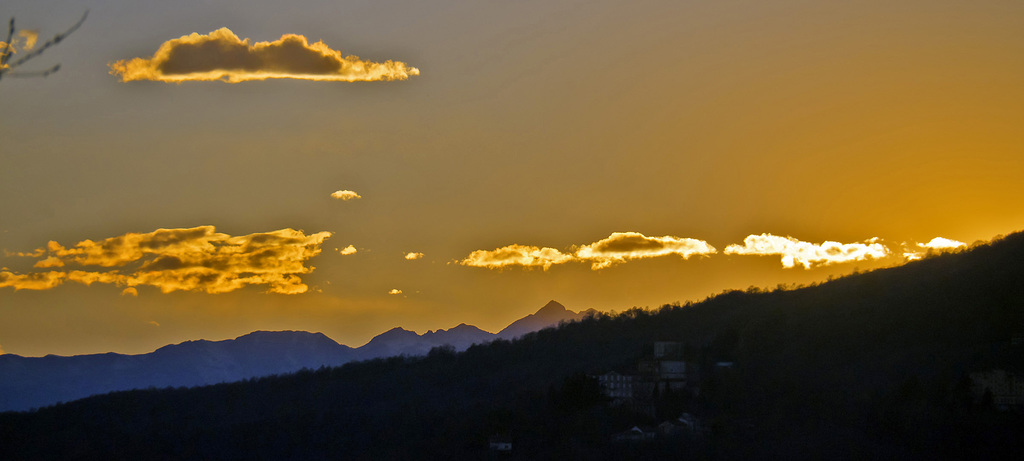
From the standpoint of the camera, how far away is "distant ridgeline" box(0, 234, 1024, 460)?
71.7 meters

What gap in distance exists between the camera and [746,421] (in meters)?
76.8

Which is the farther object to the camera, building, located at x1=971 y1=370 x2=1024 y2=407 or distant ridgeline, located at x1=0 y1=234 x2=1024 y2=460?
distant ridgeline, located at x1=0 y1=234 x2=1024 y2=460

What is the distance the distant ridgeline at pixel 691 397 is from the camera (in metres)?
71.7

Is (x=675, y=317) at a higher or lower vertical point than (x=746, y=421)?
higher

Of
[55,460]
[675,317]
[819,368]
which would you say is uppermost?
[675,317]

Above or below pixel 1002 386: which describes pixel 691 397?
above

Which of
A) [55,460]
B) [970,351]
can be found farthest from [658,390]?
[55,460]

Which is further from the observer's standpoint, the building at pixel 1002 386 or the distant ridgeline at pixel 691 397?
the distant ridgeline at pixel 691 397

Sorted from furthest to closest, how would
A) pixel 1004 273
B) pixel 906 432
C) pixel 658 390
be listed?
1. pixel 1004 273
2. pixel 658 390
3. pixel 906 432

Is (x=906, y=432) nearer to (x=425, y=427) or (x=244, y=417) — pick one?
(x=425, y=427)

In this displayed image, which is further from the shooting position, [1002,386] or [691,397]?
[691,397]

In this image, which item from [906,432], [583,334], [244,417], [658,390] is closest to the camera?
[906,432]

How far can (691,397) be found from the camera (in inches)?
3282

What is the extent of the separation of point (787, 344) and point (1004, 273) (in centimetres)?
1861
